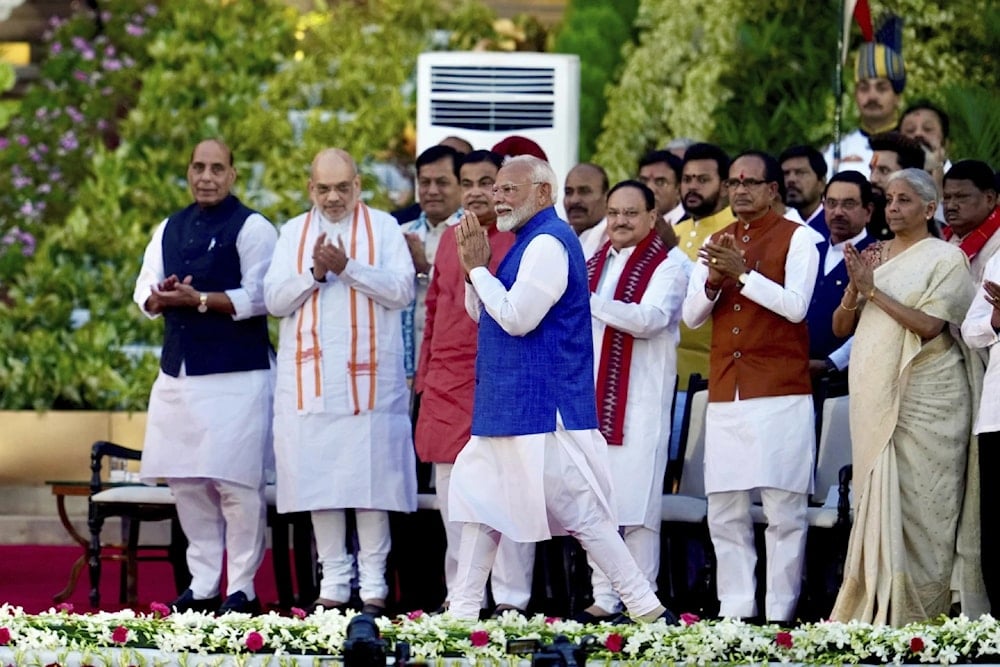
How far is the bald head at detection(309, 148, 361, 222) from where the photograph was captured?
30.2 ft

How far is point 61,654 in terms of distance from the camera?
6.35 meters

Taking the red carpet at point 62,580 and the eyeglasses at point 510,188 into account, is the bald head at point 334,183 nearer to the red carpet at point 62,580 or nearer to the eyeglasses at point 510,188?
the eyeglasses at point 510,188

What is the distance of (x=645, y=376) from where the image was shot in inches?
354

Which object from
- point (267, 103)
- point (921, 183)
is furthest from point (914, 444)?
point (267, 103)

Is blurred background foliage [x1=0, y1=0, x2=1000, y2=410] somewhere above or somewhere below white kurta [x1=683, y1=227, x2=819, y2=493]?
above

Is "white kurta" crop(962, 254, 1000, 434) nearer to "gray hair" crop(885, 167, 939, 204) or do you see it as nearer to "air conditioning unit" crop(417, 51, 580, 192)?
"gray hair" crop(885, 167, 939, 204)

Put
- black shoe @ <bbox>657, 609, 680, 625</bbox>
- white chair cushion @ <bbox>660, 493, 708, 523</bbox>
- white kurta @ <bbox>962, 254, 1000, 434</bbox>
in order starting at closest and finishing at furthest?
black shoe @ <bbox>657, 609, 680, 625</bbox> < white kurta @ <bbox>962, 254, 1000, 434</bbox> < white chair cushion @ <bbox>660, 493, 708, 523</bbox>

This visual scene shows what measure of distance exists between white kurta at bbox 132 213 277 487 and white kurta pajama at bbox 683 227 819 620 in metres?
1.93

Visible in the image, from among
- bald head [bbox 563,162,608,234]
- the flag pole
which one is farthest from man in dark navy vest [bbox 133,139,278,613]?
the flag pole

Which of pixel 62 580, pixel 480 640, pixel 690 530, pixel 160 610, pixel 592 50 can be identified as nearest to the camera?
pixel 480 640

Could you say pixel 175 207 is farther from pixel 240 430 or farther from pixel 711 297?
pixel 711 297

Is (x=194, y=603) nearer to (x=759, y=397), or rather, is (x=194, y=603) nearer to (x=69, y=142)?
(x=759, y=397)

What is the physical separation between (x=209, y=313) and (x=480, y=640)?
3.37m

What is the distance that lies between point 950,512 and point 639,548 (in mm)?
1338
